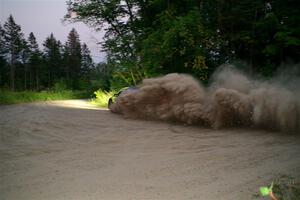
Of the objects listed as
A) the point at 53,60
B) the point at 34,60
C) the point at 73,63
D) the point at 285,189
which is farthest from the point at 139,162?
the point at 73,63

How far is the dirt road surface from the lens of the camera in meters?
3.64

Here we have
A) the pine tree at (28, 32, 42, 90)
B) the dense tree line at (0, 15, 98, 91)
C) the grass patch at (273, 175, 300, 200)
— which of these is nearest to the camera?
the grass patch at (273, 175, 300, 200)

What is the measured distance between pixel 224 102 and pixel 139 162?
13.0 feet

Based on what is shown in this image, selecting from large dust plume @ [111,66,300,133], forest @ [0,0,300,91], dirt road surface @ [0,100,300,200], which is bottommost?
dirt road surface @ [0,100,300,200]

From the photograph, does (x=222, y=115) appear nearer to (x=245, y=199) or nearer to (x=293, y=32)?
(x=293, y=32)

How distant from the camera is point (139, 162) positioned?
4895 mm

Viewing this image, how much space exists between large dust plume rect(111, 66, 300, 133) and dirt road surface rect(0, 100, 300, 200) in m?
0.62

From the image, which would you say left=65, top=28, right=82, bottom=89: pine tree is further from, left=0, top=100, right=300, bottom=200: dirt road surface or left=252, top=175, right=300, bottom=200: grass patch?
left=252, top=175, right=300, bottom=200: grass patch

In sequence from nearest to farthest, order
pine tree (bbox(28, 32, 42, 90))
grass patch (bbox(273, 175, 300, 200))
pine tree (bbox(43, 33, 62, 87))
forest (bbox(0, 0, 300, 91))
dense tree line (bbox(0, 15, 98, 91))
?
grass patch (bbox(273, 175, 300, 200))
forest (bbox(0, 0, 300, 91))
pine tree (bbox(28, 32, 42, 90))
dense tree line (bbox(0, 15, 98, 91))
pine tree (bbox(43, 33, 62, 87))

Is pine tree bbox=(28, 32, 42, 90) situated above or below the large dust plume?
above

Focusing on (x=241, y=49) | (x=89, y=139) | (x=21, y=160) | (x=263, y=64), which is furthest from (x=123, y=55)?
(x=21, y=160)

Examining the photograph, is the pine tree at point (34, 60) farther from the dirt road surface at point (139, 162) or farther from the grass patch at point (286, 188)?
the grass patch at point (286, 188)

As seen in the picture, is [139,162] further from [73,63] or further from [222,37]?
[73,63]

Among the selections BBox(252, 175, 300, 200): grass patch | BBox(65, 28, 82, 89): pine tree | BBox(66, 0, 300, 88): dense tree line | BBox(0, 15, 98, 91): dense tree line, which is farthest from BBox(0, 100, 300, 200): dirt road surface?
BBox(65, 28, 82, 89): pine tree
